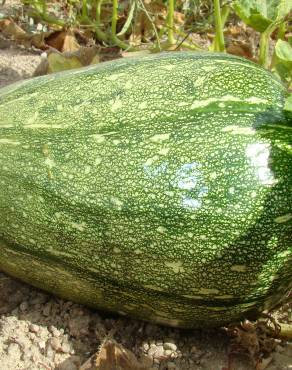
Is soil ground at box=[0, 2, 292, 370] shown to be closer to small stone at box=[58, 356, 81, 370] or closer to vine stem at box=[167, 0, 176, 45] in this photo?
small stone at box=[58, 356, 81, 370]

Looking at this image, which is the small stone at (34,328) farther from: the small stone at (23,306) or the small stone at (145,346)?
the small stone at (145,346)

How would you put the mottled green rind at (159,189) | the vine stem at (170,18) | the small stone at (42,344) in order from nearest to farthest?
the mottled green rind at (159,189)
the small stone at (42,344)
the vine stem at (170,18)

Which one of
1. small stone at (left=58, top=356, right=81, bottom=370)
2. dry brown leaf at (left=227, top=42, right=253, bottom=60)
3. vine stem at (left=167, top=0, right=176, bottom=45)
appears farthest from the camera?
dry brown leaf at (left=227, top=42, right=253, bottom=60)

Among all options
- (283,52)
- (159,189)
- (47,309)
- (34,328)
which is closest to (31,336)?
(34,328)

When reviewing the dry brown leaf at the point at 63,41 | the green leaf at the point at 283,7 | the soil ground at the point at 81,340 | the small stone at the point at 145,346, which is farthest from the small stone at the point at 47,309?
the dry brown leaf at the point at 63,41

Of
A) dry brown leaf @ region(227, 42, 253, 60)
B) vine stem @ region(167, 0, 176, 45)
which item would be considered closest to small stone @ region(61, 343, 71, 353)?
vine stem @ region(167, 0, 176, 45)

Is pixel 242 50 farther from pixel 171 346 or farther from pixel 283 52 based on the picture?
pixel 171 346

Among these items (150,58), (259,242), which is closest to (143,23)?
(150,58)

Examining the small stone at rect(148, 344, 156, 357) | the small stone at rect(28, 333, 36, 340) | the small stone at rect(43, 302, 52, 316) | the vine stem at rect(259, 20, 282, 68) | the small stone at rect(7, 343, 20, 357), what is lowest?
the small stone at rect(7, 343, 20, 357)
